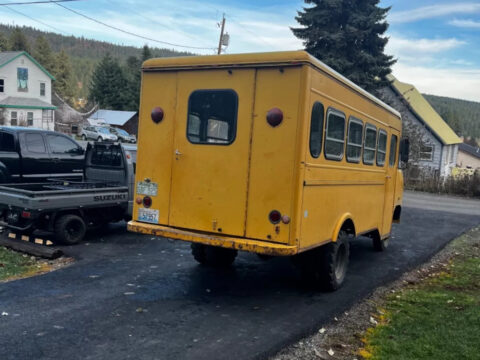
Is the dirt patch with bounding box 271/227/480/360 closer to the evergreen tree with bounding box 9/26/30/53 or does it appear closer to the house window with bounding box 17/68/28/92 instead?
the house window with bounding box 17/68/28/92

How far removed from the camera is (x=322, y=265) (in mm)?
6445

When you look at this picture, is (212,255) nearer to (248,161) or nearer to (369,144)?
(248,161)

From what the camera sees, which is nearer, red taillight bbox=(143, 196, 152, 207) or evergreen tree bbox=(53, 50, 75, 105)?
red taillight bbox=(143, 196, 152, 207)

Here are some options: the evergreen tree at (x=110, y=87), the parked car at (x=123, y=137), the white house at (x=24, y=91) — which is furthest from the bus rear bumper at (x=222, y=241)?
the evergreen tree at (x=110, y=87)

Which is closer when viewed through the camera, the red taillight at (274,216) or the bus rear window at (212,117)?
the red taillight at (274,216)

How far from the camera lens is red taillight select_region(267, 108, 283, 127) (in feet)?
17.8

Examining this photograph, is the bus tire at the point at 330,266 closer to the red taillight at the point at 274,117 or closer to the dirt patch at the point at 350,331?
the dirt patch at the point at 350,331

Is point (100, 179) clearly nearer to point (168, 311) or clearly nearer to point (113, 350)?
point (168, 311)

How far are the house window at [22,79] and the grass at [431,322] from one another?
48.3m

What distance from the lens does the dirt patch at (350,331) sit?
452cm

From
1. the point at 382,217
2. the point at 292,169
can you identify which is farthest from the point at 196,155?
the point at 382,217

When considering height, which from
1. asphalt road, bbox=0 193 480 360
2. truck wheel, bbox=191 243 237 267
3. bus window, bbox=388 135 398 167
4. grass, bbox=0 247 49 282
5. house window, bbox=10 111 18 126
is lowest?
grass, bbox=0 247 49 282

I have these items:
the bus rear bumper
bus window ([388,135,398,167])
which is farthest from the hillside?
the bus rear bumper

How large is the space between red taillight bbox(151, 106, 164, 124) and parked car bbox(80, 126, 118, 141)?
41.6m
